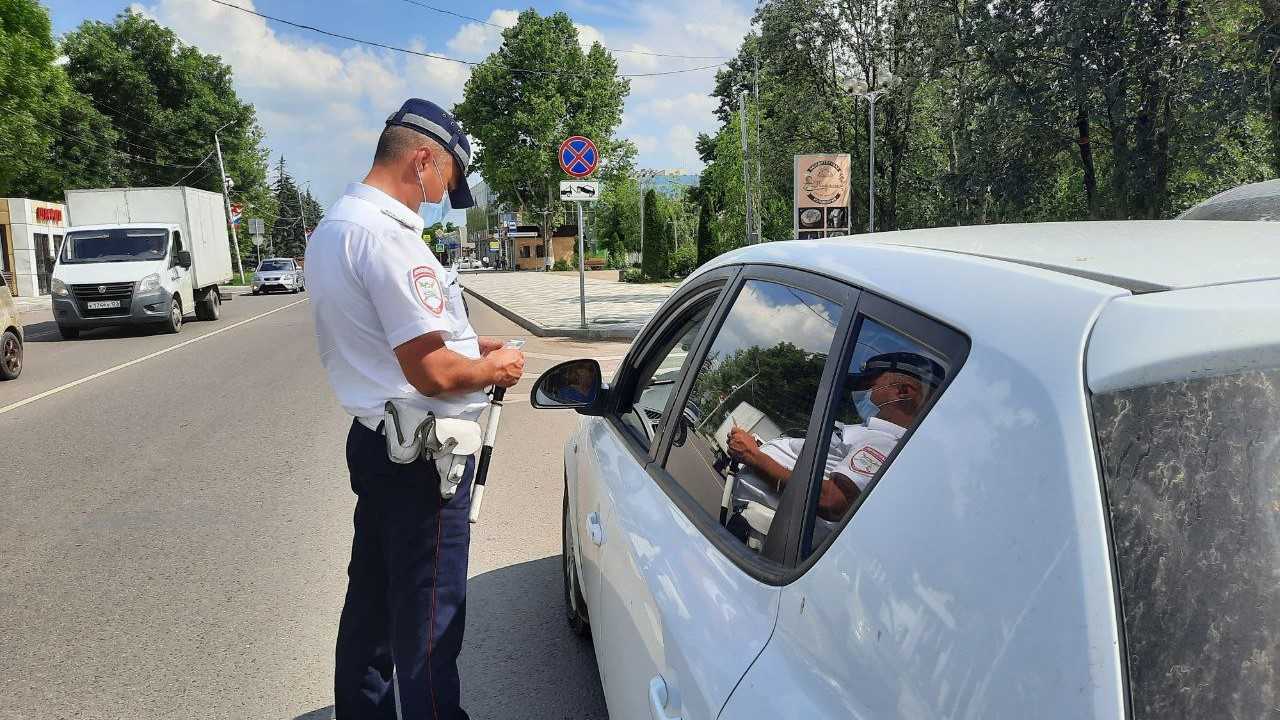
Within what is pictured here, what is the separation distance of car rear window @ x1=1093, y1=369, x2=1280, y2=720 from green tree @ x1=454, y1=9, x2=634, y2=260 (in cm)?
5711

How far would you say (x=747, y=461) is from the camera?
75.1 inches

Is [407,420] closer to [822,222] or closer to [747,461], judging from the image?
[747,461]

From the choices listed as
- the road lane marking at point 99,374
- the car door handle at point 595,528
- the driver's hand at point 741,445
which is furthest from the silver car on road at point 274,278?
the driver's hand at point 741,445

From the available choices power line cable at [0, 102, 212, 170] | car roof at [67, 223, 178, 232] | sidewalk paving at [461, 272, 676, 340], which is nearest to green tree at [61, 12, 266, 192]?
power line cable at [0, 102, 212, 170]

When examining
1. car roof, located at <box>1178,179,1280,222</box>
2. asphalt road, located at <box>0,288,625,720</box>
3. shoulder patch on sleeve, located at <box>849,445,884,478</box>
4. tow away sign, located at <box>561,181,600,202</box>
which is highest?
tow away sign, located at <box>561,181,600,202</box>

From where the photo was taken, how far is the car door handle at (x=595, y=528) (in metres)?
2.47

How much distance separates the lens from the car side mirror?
290cm

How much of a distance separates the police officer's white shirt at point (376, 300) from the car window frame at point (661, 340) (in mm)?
521

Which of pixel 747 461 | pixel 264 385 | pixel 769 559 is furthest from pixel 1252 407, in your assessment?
pixel 264 385

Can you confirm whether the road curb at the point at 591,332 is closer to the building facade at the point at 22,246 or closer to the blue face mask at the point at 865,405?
the blue face mask at the point at 865,405

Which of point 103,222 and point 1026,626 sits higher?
point 103,222

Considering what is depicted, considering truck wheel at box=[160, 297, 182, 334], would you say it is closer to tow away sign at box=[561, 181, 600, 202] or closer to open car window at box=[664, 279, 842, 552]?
tow away sign at box=[561, 181, 600, 202]

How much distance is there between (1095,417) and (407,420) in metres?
1.78

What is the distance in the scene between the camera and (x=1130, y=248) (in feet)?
4.28
